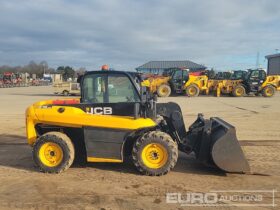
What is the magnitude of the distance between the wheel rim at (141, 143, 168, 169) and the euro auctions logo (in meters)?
1.04

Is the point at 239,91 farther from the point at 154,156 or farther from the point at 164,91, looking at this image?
the point at 154,156

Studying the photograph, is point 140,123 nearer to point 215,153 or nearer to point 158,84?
point 215,153

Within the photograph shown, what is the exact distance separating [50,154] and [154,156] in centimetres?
191

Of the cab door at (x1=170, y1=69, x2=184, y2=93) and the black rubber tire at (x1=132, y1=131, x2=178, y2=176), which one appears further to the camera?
the cab door at (x1=170, y1=69, x2=184, y2=93)

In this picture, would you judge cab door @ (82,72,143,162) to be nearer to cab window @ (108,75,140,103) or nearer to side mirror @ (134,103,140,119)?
→ cab window @ (108,75,140,103)

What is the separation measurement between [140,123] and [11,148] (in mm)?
4080

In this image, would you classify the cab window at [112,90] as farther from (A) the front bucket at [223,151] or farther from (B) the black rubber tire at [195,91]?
(B) the black rubber tire at [195,91]

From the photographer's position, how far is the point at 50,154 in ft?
23.5

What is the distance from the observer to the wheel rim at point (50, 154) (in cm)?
715

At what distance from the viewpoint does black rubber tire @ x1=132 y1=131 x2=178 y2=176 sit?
6.78m

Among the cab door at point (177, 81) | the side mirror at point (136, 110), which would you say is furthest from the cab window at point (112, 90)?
the cab door at point (177, 81)

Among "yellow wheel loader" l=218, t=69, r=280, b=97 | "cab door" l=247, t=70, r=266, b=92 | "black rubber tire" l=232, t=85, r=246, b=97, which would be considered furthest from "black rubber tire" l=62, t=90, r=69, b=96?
"cab door" l=247, t=70, r=266, b=92

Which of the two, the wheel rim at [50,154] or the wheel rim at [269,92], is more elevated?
the wheel rim at [269,92]

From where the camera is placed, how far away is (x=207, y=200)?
18.4ft
